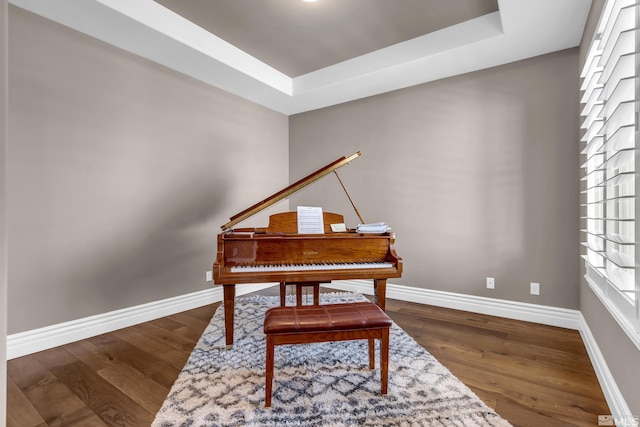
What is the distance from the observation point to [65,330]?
251cm

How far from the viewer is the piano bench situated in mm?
1649

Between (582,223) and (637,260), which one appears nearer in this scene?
(637,260)

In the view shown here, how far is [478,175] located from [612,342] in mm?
1939

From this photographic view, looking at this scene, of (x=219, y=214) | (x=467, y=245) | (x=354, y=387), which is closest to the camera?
(x=354, y=387)

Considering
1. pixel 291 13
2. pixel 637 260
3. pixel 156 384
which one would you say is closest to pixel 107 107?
pixel 291 13

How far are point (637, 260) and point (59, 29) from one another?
3887mm

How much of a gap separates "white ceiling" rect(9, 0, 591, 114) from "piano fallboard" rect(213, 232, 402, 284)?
1.86 meters

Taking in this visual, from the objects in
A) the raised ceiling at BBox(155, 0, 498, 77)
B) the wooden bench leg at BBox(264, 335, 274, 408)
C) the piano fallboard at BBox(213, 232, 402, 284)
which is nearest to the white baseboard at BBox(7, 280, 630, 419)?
the piano fallboard at BBox(213, 232, 402, 284)

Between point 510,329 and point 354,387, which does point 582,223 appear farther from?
point 354,387

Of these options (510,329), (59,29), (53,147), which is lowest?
(510,329)

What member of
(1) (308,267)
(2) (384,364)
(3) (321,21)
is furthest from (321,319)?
(3) (321,21)

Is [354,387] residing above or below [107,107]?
below

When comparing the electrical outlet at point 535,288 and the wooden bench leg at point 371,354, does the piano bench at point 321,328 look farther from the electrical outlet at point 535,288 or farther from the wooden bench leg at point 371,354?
the electrical outlet at point 535,288

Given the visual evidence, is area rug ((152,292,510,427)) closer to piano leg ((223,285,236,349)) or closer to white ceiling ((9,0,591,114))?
piano leg ((223,285,236,349))
